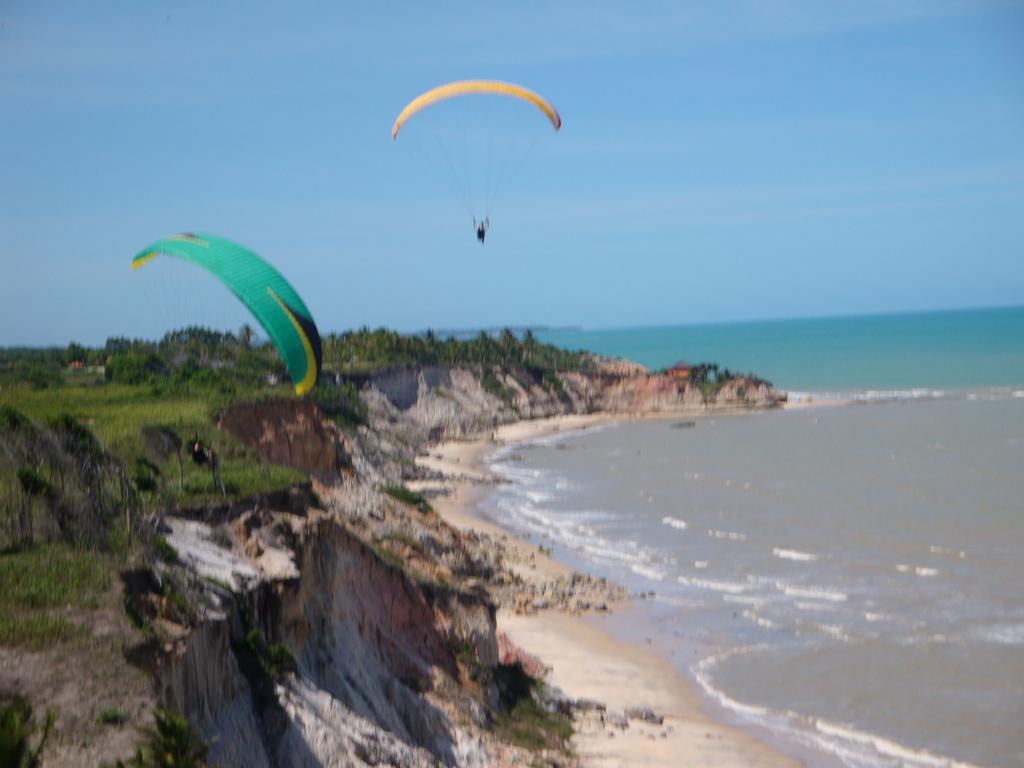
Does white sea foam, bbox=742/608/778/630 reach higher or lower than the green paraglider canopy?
lower

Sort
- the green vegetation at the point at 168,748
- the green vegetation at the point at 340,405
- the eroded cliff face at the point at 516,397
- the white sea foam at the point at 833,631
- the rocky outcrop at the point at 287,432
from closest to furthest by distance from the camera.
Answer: the green vegetation at the point at 168,748
the white sea foam at the point at 833,631
the rocky outcrop at the point at 287,432
the green vegetation at the point at 340,405
the eroded cliff face at the point at 516,397

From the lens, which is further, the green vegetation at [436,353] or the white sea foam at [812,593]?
the green vegetation at [436,353]

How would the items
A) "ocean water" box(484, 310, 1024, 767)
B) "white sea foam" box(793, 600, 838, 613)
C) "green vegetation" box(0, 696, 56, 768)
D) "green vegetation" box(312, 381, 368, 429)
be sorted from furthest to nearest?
"green vegetation" box(312, 381, 368, 429), "white sea foam" box(793, 600, 838, 613), "ocean water" box(484, 310, 1024, 767), "green vegetation" box(0, 696, 56, 768)

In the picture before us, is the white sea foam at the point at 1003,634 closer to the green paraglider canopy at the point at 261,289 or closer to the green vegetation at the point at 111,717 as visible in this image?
the green paraglider canopy at the point at 261,289

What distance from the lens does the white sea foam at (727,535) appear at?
3888 cm

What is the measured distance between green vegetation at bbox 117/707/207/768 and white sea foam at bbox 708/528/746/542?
3015 cm

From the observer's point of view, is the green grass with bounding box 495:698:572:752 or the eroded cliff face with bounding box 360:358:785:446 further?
the eroded cliff face with bounding box 360:358:785:446

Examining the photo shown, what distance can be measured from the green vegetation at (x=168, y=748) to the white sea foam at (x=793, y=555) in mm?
27397

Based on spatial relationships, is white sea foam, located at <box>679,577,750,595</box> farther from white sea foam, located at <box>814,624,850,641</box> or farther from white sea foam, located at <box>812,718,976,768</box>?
white sea foam, located at <box>812,718,976,768</box>

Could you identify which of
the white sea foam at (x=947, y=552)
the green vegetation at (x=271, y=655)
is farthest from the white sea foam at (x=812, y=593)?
the green vegetation at (x=271, y=655)

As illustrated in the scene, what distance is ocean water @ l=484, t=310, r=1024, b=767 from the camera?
22453 millimetres

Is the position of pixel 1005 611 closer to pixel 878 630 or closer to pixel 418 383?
pixel 878 630

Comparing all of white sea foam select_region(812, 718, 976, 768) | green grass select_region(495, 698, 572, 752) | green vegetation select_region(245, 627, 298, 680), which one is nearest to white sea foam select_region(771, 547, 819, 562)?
white sea foam select_region(812, 718, 976, 768)

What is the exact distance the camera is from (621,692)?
23562 millimetres
